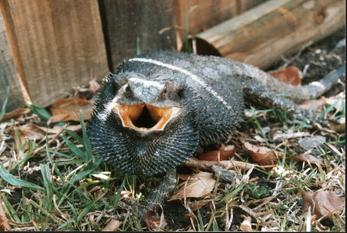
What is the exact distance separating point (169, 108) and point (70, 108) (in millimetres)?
1218

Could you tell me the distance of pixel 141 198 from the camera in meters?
3.69

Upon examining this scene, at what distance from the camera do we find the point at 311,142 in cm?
418

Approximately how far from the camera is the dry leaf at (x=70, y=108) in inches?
173

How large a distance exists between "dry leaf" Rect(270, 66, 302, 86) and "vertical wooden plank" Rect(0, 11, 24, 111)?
191 centimetres

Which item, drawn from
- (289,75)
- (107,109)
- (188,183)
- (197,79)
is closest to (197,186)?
(188,183)

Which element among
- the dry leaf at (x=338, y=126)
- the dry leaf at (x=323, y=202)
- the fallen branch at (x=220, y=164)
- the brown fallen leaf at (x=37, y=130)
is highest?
the brown fallen leaf at (x=37, y=130)

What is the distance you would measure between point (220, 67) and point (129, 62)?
1.99ft

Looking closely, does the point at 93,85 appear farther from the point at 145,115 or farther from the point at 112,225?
the point at 112,225

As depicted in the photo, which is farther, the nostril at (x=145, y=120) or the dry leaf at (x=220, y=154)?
the dry leaf at (x=220, y=154)

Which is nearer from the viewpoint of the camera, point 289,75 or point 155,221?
point 155,221

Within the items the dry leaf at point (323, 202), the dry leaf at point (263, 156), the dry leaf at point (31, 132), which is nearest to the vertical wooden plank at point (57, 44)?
the dry leaf at point (31, 132)

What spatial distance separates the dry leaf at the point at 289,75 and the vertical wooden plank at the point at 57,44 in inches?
52.6

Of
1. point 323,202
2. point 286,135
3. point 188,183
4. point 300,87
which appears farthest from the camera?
point 300,87

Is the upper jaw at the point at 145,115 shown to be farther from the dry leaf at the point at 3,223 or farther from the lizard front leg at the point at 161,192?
the dry leaf at the point at 3,223
